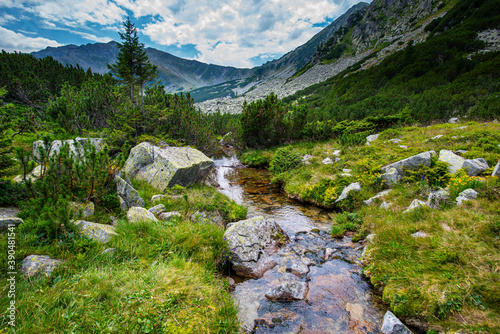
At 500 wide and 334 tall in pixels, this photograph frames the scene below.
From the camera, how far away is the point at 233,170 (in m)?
17.9

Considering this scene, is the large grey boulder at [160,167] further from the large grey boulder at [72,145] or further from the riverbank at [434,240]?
the riverbank at [434,240]

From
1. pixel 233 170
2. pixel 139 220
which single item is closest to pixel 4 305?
pixel 139 220

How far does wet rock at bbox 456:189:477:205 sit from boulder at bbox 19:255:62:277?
856 cm

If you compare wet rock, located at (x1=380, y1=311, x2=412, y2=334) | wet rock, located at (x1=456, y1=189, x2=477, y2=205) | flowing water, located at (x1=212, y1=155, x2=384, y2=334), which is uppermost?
wet rock, located at (x1=456, y1=189, x2=477, y2=205)

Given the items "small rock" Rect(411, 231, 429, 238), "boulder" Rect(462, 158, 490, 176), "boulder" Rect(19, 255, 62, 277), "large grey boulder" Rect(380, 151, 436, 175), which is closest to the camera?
"boulder" Rect(19, 255, 62, 277)


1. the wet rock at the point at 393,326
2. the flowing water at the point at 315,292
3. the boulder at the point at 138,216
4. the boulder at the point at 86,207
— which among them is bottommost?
the flowing water at the point at 315,292

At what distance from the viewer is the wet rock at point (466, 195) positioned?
4891 mm

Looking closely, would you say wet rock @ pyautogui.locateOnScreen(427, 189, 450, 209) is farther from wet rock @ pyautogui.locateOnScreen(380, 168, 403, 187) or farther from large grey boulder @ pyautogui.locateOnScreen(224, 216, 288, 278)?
large grey boulder @ pyautogui.locateOnScreen(224, 216, 288, 278)

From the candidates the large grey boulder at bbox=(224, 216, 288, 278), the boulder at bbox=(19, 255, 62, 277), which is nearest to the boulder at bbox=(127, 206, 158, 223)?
the boulder at bbox=(19, 255, 62, 277)

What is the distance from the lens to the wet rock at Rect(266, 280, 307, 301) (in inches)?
157

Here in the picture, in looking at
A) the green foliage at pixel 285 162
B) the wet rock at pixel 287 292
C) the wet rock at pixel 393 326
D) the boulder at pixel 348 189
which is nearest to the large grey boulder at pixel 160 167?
the wet rock at pixel 287 292

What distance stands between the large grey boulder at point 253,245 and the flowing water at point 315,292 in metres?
0.20

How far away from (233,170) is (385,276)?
14616 mm

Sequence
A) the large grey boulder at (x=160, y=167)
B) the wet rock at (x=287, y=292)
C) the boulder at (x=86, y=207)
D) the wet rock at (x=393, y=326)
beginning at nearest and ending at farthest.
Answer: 1. the wet rock at (x=393, y=326)
2. the wet rock at (x=287, y=292)
3. the boulder at (x=86, y=207)
4. the large grey boulder at (x=160, y=167)
